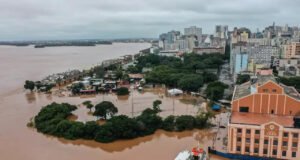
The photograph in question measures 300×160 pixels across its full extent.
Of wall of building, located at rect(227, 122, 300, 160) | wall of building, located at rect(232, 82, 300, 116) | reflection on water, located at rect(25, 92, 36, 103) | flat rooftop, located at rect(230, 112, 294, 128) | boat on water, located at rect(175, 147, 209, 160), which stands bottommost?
reflection on water, located at rect(25, 92, 36, 103)

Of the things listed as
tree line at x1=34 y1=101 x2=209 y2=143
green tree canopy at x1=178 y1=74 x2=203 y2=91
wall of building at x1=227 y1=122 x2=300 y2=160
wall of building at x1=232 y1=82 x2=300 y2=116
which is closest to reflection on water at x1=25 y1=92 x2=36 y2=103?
tree line at x1=34 y1=101 x2=209 y2=143

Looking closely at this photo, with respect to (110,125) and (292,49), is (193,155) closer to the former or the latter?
(110,125)

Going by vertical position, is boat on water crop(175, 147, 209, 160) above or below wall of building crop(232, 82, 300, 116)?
below

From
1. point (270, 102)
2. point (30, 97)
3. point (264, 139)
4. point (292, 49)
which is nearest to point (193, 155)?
point (264, 139)

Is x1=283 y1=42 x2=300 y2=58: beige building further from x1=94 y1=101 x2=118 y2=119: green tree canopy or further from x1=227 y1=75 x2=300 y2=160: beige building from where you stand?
x1=94 y1=101 x2=118 y2=119: green tree canopy

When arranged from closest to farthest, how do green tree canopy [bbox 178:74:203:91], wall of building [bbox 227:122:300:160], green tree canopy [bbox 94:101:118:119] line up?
wall of building [bbox 227:122:300:160] < green tree canopy [bbox 94:101:118:119] < green tree canopy [bbox 178:74:203:91]

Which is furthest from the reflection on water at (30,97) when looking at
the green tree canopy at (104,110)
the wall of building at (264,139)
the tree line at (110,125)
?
the wall of building at (264,139)

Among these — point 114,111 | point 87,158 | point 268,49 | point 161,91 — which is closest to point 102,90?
point 161,91

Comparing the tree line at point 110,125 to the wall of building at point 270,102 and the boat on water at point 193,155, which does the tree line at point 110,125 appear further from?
the boat on water at point 193,155
